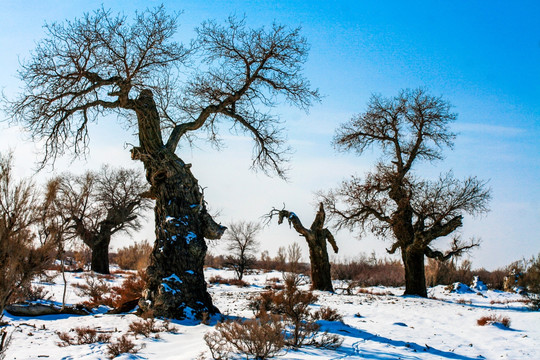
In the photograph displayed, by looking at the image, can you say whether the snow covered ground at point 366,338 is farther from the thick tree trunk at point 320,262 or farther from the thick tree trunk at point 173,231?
the thick tree trunk at point 320,262

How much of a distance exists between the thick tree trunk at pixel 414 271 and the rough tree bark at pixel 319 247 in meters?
3.03

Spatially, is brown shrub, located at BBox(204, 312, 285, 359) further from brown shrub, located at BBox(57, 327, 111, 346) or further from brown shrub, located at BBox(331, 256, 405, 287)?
brown shrub, located at BBox(331, 256, 405, 287)

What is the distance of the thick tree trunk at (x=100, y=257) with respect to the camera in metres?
27.7

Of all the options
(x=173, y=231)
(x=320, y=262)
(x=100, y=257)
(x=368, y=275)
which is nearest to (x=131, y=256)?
(x=100, y=257)

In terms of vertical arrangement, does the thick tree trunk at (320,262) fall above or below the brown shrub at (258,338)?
above

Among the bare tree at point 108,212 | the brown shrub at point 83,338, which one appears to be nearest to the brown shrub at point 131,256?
the bare tree at point 108,212

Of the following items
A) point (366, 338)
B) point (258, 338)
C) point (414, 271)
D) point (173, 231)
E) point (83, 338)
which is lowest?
point (83, 338)

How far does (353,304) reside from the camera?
12.5 metres

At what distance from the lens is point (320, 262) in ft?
57.3

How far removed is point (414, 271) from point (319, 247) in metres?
4.20

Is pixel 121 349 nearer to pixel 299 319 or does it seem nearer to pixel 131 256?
pixel 299 319

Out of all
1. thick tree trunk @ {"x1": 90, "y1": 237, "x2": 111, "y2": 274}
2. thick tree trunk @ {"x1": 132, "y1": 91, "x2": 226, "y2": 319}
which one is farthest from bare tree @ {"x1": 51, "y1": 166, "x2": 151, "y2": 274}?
thick tree trunk @ {"x1": 132, "y1": 91, "x2": 226, "y2": 319}

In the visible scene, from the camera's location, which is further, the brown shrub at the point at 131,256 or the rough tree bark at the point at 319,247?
the brown shrub at the point at 131,256

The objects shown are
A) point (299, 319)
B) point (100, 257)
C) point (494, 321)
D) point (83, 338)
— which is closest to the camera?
point (299, 319)
